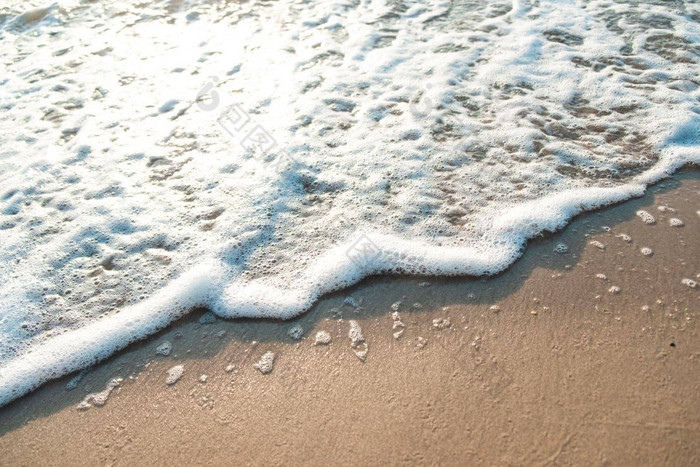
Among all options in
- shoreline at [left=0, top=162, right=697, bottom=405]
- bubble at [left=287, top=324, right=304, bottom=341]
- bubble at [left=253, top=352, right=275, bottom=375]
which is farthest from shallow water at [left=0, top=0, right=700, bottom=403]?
bubble at [left=253, top=352, right=275, bottom=375]

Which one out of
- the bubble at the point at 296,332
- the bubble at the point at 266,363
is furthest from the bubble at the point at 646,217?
the bubble at the point at 266,363

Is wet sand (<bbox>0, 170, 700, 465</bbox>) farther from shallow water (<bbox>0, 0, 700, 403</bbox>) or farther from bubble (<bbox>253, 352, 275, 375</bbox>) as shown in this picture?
shallow water (<bbox>0, 0, 700, 403</bbox>)

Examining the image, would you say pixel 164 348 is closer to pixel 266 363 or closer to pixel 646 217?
pixel 266 363

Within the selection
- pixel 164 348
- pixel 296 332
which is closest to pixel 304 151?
pixel 296 332

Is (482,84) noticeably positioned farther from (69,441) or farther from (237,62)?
(69,441)

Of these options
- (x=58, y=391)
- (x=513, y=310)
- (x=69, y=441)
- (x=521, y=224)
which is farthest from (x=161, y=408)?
(x=521, y=224)

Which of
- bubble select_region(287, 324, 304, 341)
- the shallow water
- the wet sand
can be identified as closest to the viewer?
the wet sand
